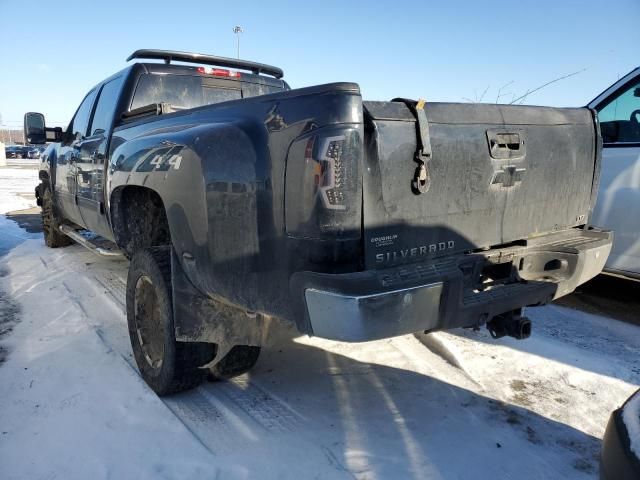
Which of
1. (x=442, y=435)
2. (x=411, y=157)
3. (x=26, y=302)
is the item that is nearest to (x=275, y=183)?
(x=411, y=157)

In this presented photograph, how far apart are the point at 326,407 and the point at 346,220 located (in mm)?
1364

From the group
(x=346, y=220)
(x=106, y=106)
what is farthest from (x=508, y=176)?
(x=106, y=106)

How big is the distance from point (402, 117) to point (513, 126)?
2.52 ft

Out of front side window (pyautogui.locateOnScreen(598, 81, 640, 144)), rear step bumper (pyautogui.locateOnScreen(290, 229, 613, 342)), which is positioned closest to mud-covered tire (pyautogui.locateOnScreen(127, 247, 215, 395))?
rear step bumper (pyautogui.locateOnScreen(290, 229, 613, 342))

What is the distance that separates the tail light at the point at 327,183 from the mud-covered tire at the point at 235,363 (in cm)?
133

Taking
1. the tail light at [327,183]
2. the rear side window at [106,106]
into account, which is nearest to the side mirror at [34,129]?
the rear side window at [106,106]

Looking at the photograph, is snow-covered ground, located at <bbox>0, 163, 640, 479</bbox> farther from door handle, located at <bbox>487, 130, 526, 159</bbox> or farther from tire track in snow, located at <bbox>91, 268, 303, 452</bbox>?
door handle, located at <bbox>487, 130, 526, 159</bbox>

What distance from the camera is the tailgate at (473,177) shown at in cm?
202

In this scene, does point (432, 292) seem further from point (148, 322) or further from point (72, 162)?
point (72, 162)

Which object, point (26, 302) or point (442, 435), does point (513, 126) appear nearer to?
point (442, 435)

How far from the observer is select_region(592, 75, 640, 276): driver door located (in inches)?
163

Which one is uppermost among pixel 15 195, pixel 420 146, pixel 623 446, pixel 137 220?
pixel 420 146

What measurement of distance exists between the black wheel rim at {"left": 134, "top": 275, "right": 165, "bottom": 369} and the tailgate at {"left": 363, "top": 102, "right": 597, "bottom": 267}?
5.16ft

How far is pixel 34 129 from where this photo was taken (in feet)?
17.6
